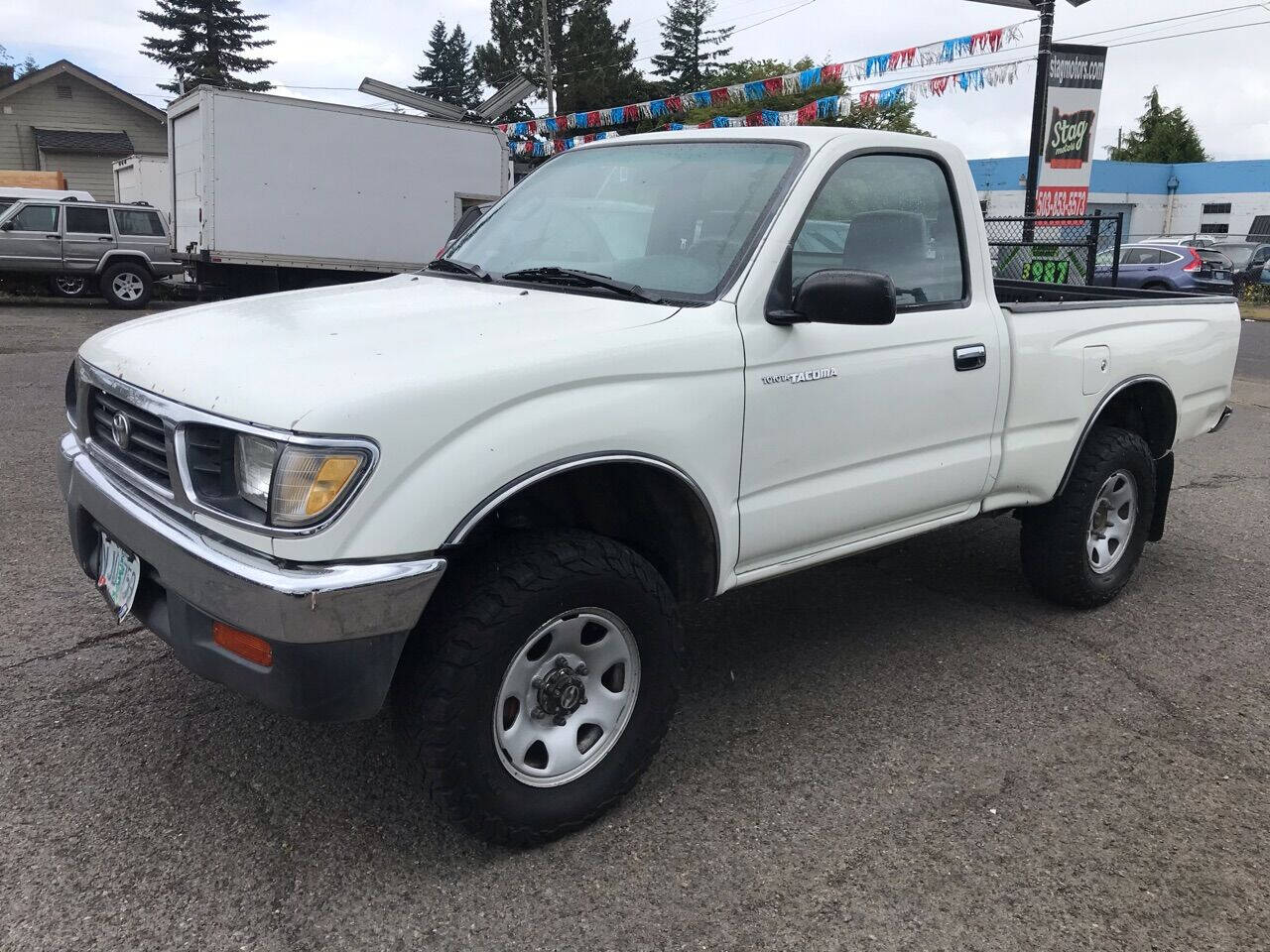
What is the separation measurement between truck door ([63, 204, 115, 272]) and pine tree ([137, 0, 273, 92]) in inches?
1237

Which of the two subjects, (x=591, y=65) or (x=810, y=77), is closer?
(x=810, y=77)

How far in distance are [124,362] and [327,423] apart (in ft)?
3.14

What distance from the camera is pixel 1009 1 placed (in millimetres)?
12266

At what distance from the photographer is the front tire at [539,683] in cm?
252

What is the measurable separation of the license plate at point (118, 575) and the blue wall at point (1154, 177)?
139 feet

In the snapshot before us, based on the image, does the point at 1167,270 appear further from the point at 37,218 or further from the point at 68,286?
the point at 37,218

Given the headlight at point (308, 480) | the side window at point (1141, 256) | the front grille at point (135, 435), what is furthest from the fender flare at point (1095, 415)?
the side window at point (1141, 256)

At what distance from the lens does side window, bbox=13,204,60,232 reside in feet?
58.0

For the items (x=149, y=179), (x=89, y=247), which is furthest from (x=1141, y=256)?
(x=149, y=179)

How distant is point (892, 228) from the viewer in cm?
364

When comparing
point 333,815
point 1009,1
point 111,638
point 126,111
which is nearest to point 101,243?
point 1009,1

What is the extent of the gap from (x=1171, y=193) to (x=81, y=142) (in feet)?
140

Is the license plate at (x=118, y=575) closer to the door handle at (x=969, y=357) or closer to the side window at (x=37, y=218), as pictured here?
the door handle at (x=969, y=357)

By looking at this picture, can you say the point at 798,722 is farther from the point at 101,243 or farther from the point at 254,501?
the point at 101,243
